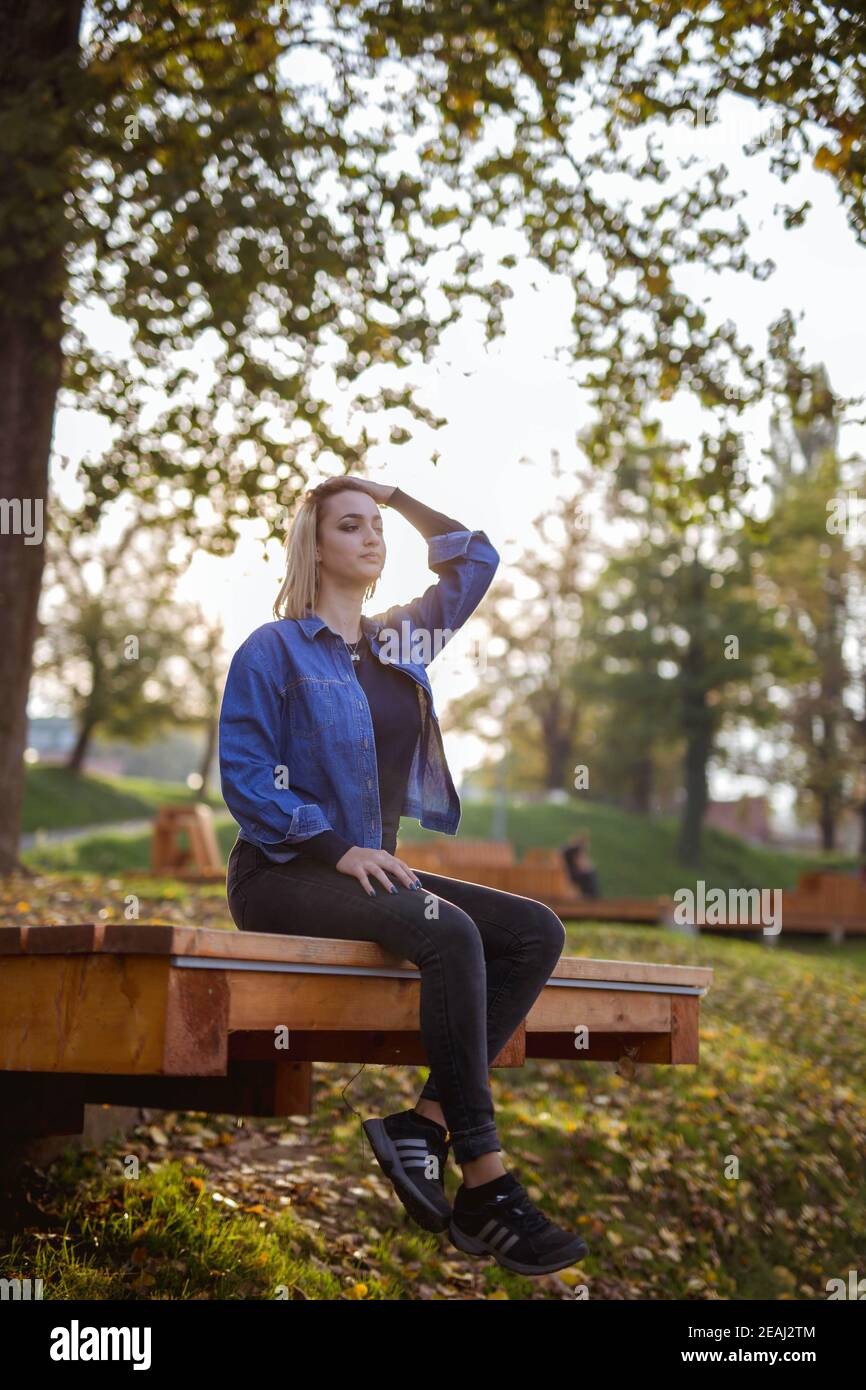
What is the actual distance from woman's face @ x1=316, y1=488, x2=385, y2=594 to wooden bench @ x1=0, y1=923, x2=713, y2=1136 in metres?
1.19

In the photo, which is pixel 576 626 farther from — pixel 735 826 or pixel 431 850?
pixel 735 826

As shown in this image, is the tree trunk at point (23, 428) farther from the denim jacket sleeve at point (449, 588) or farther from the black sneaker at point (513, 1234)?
the black sneaker at point (513, 1234)

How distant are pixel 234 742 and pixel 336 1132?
3.23 m

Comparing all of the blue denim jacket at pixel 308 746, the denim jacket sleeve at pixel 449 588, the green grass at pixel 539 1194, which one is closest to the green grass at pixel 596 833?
the green grass at pixel 539 1194

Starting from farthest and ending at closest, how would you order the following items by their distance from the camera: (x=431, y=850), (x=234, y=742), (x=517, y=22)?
(x=431, y=850)
(x=517, y=22)
(x=234, y=742)

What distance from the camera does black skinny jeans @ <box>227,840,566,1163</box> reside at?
3289mm

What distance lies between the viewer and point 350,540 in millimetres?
3965

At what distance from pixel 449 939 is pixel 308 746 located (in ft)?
2.26

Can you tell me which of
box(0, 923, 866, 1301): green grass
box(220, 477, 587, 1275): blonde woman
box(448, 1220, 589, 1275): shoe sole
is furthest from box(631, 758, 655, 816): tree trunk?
box(448, 1220, 589, 1275): shoe sole

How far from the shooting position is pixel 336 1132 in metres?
6.15

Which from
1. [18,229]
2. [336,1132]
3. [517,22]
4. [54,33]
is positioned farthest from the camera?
[54,33]

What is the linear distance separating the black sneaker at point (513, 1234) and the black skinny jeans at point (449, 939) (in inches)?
4.7
